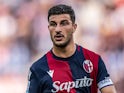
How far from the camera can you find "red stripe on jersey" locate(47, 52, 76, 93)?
6133mm

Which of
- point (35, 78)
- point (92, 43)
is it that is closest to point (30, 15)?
point (92, 43)

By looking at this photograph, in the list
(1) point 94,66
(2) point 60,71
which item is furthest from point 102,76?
(2) point 60,71

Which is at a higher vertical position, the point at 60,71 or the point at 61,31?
the point at 61,31

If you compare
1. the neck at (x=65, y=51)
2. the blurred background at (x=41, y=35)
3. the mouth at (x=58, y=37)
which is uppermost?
the blurred background at (x=41, y=35)

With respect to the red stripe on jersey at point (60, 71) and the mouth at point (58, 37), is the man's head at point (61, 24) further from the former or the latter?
the red stripe on jersey at point (60, 71)

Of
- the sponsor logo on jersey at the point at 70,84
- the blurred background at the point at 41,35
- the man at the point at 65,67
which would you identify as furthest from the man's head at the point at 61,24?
the blurred background at the point at 41,35

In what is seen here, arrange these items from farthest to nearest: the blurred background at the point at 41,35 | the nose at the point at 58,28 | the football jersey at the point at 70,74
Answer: the blurred background at the point at 41,35, the football jersey at the point at 70,74, the nose at the point at 58,28

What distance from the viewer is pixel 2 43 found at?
39.1 ft

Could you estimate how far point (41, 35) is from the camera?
11.8 metres

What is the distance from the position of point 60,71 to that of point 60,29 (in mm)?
476

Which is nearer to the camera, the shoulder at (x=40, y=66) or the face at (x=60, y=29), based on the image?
the face at (x=60, y=29)

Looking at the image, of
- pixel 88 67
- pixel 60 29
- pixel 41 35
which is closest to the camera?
pixel 60 29

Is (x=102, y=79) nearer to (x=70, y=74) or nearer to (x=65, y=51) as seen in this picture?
(x=70, y=74)

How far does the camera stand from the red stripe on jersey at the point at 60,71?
20.1 ft
